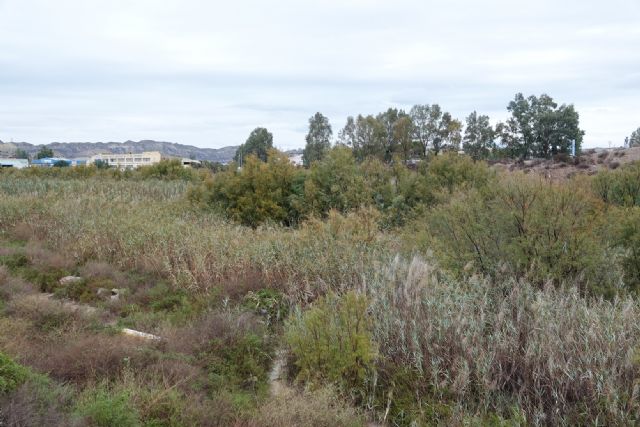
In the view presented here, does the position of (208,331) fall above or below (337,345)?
below

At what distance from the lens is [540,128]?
34625 mm

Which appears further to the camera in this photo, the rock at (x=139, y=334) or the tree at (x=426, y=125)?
the tree at (x=426, y=125)


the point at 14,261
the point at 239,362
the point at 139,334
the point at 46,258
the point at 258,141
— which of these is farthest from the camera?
the point at 258,141

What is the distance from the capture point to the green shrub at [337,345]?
174 inches

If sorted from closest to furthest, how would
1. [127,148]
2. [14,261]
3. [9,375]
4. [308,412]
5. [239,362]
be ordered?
1. [9,375]
2. [308,412]
3. [239,362]
4. [14,261]
5. [127,148]

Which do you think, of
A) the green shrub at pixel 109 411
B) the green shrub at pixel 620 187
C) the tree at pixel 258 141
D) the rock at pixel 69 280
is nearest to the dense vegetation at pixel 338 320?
the green shrub at pixel 109 411

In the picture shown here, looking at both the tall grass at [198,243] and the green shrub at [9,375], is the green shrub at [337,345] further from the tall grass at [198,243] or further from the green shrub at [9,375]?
the green shrub at [9,375]

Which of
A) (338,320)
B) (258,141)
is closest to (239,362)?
(338,320)

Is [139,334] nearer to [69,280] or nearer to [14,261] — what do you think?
[69,280]

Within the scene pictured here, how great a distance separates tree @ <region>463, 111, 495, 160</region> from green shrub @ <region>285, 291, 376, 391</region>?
35510 millimetres

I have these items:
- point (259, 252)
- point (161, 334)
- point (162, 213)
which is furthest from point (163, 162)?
point (161, 334)

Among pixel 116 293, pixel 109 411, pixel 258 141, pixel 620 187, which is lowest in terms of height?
pixel 116 293

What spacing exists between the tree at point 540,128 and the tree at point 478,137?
1662mm

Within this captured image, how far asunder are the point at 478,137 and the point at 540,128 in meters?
5.02
